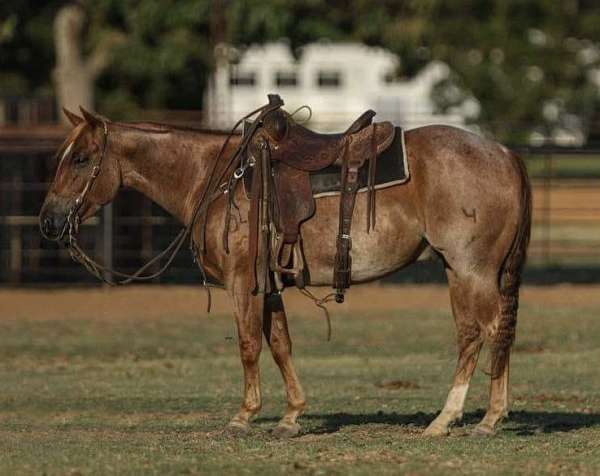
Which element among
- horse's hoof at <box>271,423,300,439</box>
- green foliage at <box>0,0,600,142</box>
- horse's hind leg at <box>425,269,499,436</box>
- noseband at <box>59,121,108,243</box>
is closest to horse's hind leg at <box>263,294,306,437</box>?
horse's hoof at <box>271,423,300,439</box>

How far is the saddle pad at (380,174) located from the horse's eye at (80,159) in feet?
5.29

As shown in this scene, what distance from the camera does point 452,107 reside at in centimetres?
5478

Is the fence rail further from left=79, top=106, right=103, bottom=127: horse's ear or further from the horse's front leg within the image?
the horse's front leg

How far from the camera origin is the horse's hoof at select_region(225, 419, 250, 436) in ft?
35.9

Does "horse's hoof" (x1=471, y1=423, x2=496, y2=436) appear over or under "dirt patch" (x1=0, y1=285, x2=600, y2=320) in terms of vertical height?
over

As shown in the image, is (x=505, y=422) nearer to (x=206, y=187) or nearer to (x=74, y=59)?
(x=206, y=187)

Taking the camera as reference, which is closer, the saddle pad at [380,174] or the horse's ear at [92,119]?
the saddle pad at [380,174]

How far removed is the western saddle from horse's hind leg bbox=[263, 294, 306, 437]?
26cm

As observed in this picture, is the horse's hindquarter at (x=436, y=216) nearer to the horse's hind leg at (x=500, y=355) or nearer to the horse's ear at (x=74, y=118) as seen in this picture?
the horse's hind leg at (x=500, y=355)

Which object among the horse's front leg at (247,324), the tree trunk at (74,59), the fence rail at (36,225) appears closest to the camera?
the horse's front leg at (247,324)

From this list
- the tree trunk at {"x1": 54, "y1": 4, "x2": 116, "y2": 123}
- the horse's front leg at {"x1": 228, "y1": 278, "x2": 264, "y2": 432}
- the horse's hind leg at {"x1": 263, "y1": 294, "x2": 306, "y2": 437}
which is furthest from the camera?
the tree trunk at {"x1": 54, "y1": 4, "x2": 116, "y2": 123}

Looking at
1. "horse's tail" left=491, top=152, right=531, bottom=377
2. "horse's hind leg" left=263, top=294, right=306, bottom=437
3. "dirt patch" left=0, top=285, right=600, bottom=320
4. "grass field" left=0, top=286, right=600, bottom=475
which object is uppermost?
"horse's tail" left=491, top=152, right=531, bottom=377

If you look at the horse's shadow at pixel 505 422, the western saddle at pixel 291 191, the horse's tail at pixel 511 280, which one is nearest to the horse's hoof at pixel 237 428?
the horse's shadow at pixel 505 422

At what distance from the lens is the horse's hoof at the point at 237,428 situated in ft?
35.9
